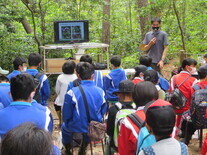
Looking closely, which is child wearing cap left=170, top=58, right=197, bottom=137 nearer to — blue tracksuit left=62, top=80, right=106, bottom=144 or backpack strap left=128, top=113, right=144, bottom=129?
blue tracksuit left=62, top=80, right=106, bottom=144

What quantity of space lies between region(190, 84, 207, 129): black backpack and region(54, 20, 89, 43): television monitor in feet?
14.7

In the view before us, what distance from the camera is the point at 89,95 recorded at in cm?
426

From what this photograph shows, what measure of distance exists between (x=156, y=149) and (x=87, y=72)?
7.49 ft

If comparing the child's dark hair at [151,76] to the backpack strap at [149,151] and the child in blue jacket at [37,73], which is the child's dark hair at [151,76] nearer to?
the child in blue jacket at [37,73]

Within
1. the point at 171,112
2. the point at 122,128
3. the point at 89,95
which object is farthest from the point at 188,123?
the point at 171,112

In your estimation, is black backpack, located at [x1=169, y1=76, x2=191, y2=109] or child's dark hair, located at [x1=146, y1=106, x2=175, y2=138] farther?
black backpack, located at [x1=169, y1=76, x2=191, y2=109]

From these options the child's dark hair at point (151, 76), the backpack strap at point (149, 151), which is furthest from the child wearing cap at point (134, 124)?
the child's dark hair at point (151, 76)

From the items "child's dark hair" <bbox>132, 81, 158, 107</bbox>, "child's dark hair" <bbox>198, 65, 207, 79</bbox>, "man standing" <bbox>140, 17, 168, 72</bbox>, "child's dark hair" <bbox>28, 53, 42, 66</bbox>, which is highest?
"man standing" <bbox>140, 17, 168, 72</bbox>

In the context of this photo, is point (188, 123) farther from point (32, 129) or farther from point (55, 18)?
point (55, 18)

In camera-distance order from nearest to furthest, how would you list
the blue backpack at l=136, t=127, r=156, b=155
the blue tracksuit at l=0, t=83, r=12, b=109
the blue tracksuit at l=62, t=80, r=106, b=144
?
the blue backpack at l=136, t=127, r=156, b=155, the blue tracksuit at l=0, t=83, r=12, b=109, the blue tracksuit at l=62, t=80, r=106, b=144

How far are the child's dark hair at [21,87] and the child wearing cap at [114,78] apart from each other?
3154 mm

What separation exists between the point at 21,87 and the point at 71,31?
5697mm

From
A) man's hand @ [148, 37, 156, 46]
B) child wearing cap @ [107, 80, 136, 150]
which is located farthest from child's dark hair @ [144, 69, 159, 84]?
man's hand @ [148, 37, 156, 46]

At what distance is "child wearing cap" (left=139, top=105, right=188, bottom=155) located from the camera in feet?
7.47
